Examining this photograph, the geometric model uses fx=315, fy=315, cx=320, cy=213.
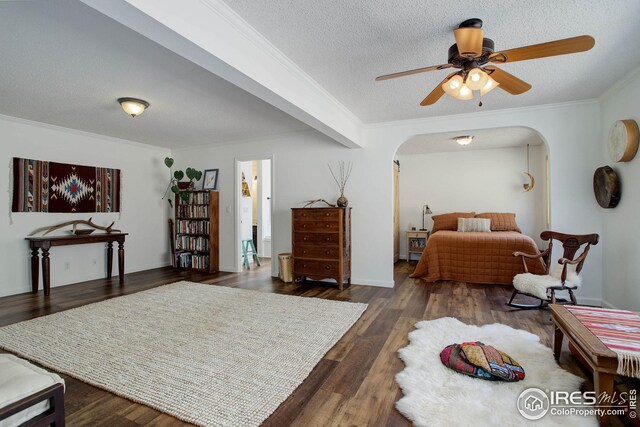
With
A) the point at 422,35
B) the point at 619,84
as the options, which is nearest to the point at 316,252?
the point at 422,35

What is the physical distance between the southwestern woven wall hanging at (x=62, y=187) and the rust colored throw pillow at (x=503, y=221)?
7.14 metres

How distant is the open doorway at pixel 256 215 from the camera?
6.47 meters

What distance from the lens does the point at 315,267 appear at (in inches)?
184

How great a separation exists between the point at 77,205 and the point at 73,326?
9.07 feet

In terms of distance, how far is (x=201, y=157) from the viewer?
618 centimetres

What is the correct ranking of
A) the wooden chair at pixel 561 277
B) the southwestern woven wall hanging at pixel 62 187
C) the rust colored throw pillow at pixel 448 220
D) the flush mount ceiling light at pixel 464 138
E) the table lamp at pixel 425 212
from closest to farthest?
1. the wooden chair at pixel 561 277
2. the southwestern woven wall hanging at pixel 62 187
3. the flush mount ceiling light at pixel 464 138
4. the rust colored throw pillow at pixel 448 220
5. the table lamp at pixel 425 212

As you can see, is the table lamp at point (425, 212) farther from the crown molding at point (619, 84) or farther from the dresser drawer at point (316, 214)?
the crown molding at point (619, 84)

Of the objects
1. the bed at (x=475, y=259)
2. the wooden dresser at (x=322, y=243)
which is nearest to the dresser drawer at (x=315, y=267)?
the wooden dresser at (x=322, y=243)

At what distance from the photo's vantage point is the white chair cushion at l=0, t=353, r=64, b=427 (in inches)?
47.2

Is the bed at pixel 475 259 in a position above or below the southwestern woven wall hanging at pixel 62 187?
below

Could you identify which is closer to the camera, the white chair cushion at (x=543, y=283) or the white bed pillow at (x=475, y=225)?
the white chair cushion at (x=543, y=283)

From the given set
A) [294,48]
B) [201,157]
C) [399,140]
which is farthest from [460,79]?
[201,157]

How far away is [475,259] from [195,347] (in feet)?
13.8

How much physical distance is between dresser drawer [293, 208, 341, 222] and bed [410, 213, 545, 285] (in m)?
1.82
